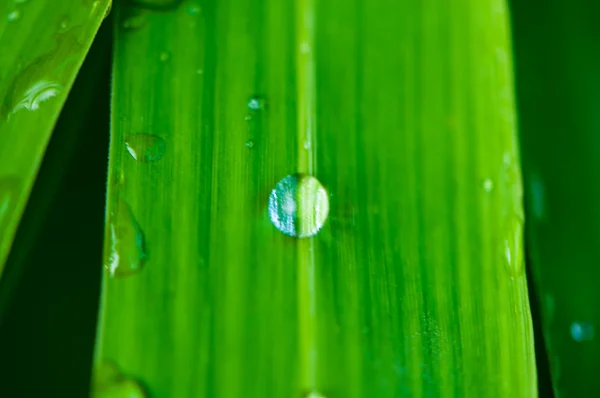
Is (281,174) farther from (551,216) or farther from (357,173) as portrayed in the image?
(551,216)

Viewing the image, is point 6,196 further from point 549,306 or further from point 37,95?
point 549,306

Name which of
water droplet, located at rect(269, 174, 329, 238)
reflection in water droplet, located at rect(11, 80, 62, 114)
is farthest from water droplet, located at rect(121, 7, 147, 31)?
water droplet, located at rect(269, 174, 329, 238)

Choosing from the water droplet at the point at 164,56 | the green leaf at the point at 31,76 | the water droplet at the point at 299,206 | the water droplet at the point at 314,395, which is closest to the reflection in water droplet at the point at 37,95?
the green leaf at the point at 31,76

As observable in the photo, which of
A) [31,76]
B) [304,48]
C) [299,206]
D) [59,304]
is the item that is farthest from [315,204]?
[59,304]

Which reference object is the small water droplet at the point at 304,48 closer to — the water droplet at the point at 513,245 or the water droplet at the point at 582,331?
the water droplet at the point at 513,245

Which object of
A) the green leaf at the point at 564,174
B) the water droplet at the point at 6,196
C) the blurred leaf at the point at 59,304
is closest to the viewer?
the water droplet at the point at 6,196

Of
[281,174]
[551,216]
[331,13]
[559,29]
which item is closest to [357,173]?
[281,174]

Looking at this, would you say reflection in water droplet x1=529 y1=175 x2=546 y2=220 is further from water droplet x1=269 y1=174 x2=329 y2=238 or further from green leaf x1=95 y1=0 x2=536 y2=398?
water droplet x1=269 y1=174 x2=329 y2=238
